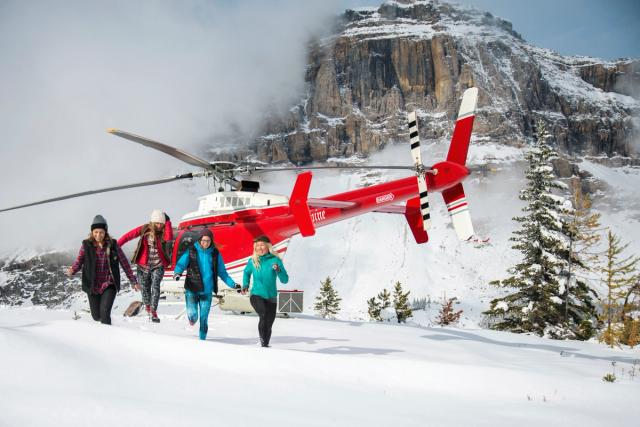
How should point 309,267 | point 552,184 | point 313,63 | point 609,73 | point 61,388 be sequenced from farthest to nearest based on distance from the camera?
point 313,63, point 609,73, point 309,267, point 552,184, point 61,388

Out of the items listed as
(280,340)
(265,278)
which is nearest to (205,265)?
(265,278)

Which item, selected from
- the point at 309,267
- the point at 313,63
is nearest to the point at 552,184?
the point at 309,267

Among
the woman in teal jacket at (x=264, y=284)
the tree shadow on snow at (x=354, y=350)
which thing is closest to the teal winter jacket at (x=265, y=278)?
the woman in teal jacket at (x=264, y=284)

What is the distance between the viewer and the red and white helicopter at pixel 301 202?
39.5 ft

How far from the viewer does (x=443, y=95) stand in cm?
17050

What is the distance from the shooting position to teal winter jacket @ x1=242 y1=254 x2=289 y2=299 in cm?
709

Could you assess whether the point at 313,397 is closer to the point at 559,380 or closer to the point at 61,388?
the point at 61,388

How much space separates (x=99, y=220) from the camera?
7059mm

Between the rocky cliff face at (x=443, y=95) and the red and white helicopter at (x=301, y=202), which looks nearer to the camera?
the red and white helicopter at (x=301, y=202)

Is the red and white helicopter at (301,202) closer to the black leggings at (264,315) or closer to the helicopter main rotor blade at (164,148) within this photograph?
the helicopter main rotor blade at (164,148)

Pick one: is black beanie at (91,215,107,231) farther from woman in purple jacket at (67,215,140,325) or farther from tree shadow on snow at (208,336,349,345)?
tree shadow on snow at (208,336,349,345)

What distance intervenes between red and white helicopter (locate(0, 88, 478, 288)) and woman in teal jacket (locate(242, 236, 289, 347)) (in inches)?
176

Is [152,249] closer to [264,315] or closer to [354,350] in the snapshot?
[264,315]

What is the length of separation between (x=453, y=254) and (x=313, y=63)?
122701 millimetres
